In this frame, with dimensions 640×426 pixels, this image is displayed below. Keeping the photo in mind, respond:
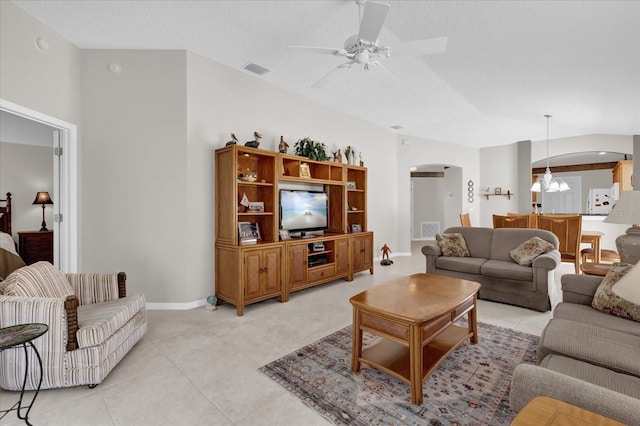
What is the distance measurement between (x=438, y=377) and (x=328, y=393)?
0.81 meters

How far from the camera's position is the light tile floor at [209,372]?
1803 millimetres

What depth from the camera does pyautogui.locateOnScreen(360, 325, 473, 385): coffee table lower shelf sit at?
2.07 metres

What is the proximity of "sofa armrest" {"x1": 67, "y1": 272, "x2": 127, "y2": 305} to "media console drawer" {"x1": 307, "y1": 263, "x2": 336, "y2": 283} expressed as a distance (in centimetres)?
231

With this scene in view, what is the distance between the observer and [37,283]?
2.21 meters

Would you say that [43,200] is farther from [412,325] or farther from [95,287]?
[412,325]

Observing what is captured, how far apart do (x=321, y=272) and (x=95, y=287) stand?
8.80 feet

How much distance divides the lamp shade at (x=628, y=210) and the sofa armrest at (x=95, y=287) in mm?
4082

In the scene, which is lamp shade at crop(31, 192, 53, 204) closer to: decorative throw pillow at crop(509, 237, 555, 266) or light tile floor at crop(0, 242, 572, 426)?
light tile floor at crop(0, 242, 572, 426)

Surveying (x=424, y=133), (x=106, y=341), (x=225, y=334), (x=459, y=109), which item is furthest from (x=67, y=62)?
(x=424, y=133)

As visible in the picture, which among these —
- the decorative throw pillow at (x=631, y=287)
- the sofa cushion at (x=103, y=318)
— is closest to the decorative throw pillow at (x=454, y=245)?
the decorative throw pillow at (x=631, y=287)

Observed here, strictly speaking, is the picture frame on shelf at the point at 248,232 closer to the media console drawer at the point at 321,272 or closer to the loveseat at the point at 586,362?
the media console drawer at the point at 321,272

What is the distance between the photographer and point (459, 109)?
17.7 ft

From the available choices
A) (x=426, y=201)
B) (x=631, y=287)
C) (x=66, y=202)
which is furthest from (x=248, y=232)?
(x=426, y=201)

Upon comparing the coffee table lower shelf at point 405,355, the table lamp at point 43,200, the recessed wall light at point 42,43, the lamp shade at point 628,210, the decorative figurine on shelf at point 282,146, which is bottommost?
the coffee table lower shelf at point 405,355
